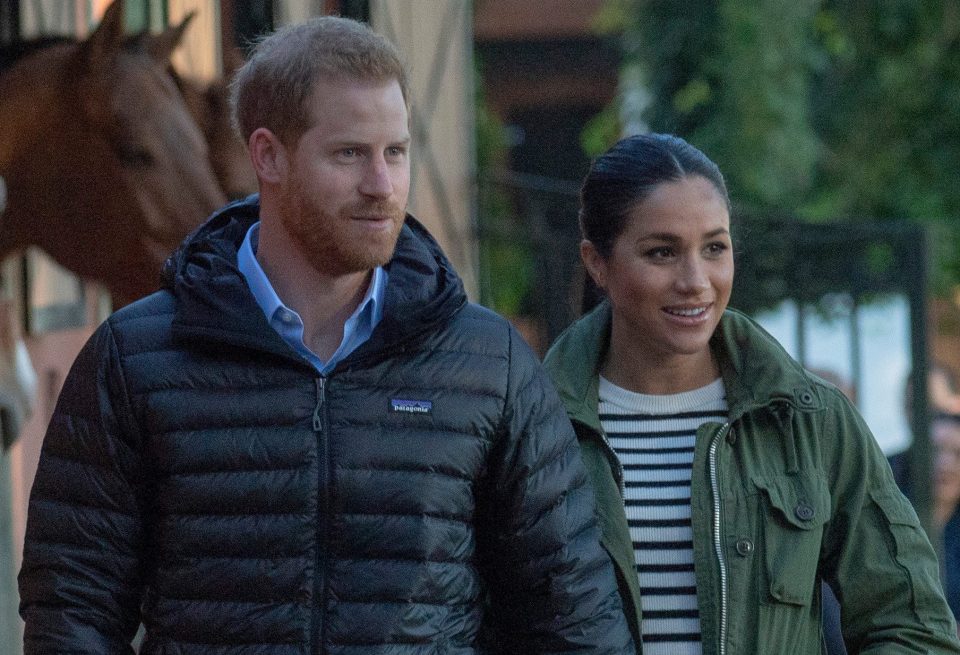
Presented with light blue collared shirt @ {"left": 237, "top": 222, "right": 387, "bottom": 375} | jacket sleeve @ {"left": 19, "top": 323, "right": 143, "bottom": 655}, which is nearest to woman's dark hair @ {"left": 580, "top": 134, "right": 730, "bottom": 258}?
light blue collared shirt @ {"left": 237, "top": 222, "right": 387, "bottom": 375}

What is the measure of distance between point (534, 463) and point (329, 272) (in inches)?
15.6

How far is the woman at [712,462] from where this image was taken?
8.66 ft

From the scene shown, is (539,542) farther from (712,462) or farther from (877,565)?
(877,565)

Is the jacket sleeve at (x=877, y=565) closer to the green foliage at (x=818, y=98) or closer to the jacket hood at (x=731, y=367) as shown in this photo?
the jacket hood at (x=731, y=367)

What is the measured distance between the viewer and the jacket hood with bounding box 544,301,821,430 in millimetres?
2742

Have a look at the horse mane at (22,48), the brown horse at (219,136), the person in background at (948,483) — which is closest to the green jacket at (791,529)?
the horse mane at (22,48)

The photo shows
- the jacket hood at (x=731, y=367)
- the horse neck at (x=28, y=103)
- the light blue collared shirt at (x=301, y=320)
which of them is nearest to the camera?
the light blue collared shirt at (x=301, y=320)

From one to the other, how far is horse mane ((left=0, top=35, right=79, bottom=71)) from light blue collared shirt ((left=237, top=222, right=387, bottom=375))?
8.19 ft

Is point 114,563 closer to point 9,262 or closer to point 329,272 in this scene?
point 329,272

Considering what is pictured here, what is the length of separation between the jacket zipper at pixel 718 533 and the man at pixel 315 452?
14 centimetres

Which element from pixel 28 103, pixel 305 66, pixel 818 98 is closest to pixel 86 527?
pixel 305 66

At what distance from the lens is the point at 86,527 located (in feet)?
8.00

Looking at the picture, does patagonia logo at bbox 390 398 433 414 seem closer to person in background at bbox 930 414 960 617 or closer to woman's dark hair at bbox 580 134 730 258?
woman's dark hair at bbox 580 134 730 258

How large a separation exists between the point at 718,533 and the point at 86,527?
3.03 feet
